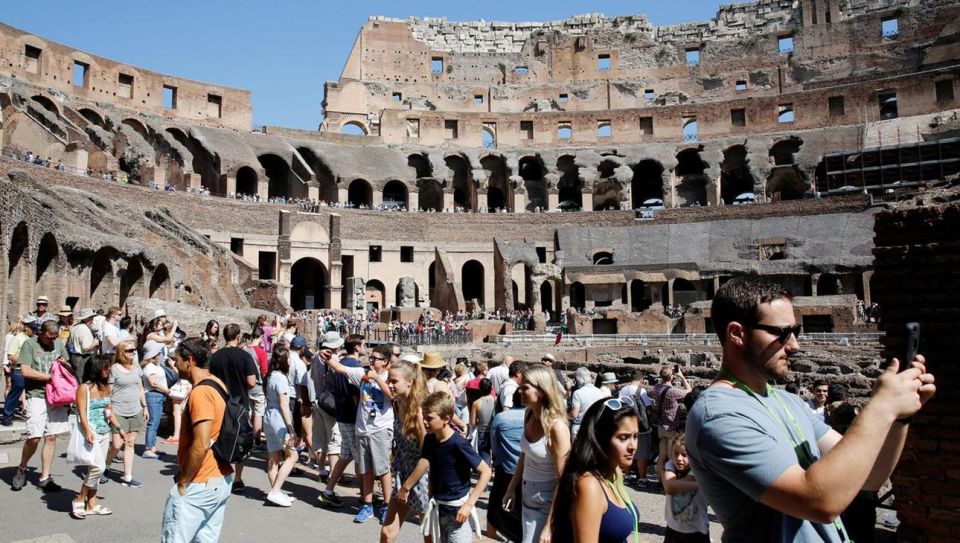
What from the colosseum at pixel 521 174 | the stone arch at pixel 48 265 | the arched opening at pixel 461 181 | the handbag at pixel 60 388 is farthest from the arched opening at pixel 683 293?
the handbag at pixel 60 388

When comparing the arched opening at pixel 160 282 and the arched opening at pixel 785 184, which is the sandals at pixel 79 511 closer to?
the arched opening at pixel 160 282

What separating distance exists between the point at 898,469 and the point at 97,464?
7060 millimetres

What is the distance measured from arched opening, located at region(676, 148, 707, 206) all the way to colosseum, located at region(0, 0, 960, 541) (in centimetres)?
17


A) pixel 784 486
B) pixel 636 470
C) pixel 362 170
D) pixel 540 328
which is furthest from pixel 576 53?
pixel 784 486

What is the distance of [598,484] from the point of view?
10.00 ft

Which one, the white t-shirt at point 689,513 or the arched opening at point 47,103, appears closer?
the white t-shirt at point 689,513

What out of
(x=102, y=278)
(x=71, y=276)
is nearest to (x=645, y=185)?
(x=102, y=278)

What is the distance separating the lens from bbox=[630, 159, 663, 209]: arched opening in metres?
50.6

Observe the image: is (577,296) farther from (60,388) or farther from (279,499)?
(60,388)

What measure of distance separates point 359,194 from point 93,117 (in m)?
17.2

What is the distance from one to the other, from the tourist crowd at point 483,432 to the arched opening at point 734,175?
4231cm

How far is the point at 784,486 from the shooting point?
205cm

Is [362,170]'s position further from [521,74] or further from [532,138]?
[521,74]

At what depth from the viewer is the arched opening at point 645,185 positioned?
50.6 metres
